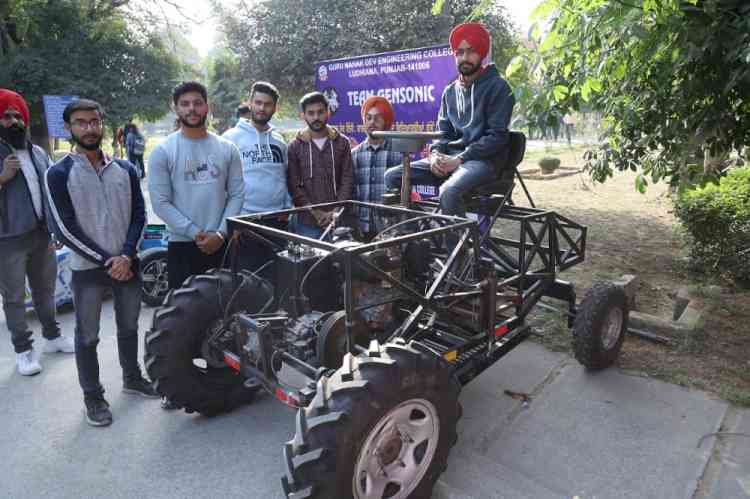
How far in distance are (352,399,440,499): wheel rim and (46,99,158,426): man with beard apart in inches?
78.9

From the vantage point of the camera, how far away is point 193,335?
3.26 m

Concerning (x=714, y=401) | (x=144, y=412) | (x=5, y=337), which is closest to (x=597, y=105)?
(x=714, y=401)

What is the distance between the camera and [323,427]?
2215mm

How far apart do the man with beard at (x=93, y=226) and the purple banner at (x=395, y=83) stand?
392 cm

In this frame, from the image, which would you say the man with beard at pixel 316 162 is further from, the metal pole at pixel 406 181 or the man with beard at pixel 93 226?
the man with beard at pixel 93 226

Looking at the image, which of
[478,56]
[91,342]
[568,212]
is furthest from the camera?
[568,212]

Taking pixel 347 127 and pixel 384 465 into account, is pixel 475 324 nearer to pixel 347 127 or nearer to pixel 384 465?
pixel 384 465

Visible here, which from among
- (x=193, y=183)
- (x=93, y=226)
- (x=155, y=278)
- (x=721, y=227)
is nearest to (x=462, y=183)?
(x=193, y=183)

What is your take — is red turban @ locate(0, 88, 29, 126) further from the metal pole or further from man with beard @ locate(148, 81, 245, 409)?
the metal pole

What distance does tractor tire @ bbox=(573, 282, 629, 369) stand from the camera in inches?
151

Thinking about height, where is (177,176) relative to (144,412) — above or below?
above

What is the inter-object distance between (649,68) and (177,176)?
3262 millimetres

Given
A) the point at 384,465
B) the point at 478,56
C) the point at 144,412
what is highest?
the point at 478,56

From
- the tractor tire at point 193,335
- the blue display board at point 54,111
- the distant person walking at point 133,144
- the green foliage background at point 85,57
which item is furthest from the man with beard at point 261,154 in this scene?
the green foliage background at point 85,57
